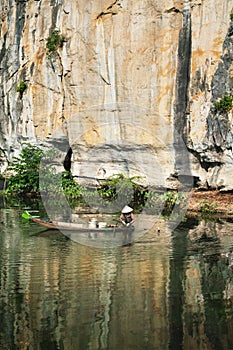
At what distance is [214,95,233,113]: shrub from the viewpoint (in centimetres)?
1750

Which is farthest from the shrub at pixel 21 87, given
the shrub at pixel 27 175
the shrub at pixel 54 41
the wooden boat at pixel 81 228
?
the wooden boat at pixel 81 228

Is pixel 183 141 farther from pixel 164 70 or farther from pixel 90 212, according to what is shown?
pixel 90 212

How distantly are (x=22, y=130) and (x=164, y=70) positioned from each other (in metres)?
9.17

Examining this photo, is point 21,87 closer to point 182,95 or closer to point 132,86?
point 132,86

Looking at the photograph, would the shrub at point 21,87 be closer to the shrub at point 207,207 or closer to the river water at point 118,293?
the shrub at point 207,207

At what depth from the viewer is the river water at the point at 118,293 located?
24.0 ft

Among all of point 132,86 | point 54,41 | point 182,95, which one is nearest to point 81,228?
point 182,95

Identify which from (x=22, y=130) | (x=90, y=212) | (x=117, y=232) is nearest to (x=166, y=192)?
(x=90, y=212)

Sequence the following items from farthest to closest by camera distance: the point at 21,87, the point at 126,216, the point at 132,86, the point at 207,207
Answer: the point at 21,87 → the point at 132,86 → the point at 207,207 → the point at 126,216

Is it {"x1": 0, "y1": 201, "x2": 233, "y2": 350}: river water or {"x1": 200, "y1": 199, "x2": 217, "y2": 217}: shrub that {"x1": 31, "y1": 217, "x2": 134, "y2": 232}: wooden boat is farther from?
{"x1": 200, "y1": 199, "x2": 217, "y2": 217}: shrub

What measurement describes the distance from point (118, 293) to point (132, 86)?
13.0m

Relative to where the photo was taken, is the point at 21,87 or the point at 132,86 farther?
the point at 21,87

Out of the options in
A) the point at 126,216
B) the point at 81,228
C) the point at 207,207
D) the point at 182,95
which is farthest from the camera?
the point at 182,95

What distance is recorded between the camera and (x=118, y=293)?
9.15 meters
